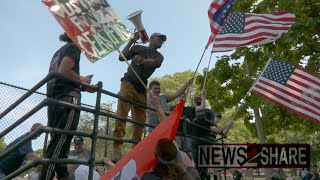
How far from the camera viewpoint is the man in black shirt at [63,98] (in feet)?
12.5

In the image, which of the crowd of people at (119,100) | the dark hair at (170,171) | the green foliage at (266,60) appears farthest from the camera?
the green foliage at (266,60)

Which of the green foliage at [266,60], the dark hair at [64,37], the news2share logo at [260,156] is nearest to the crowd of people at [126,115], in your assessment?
the dark hair at [64,37]

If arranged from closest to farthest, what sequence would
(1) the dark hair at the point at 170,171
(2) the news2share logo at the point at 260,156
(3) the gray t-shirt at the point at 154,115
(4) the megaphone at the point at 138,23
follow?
(1) the dark hair at the point at 170,171, (4) the megaphone at the point at 138,23, (3) the gray t-shirt at the point at 154,115, (2) the news2share logo at the point at 260,156

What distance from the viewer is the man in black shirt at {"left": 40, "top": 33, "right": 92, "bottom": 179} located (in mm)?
3801

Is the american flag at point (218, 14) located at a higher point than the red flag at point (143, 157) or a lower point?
higher

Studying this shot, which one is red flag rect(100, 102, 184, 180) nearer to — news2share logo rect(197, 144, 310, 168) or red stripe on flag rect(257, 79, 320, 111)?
news2share logo rect(197, 144, 310, 168)

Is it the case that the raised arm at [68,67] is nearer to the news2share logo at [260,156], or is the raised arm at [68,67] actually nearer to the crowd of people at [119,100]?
the crowd of people at [119,100]

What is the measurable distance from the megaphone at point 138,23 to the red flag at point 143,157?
7.31 ft

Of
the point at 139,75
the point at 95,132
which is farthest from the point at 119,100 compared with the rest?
the point at 95,132

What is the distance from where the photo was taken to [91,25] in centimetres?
417

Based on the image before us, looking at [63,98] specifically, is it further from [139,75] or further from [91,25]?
[139,75]

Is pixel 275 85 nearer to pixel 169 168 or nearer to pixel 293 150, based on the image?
pixel 293 150

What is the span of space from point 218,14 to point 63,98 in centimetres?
389

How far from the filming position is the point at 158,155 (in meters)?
2.88
